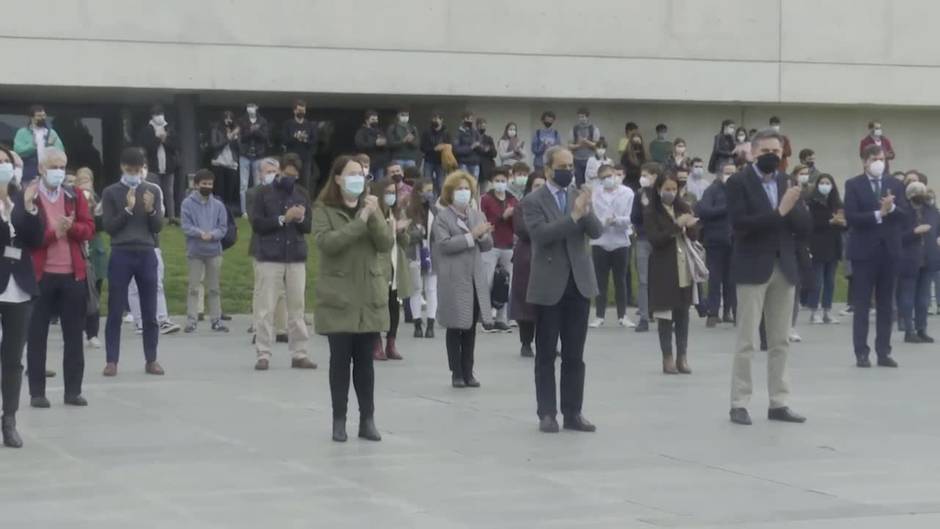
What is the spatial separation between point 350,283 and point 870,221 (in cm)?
680

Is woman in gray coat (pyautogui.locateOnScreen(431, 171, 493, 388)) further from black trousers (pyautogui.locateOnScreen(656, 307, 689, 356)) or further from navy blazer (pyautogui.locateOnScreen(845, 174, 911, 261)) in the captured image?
navy blazer (pyautogui.locateOnScreen(845, 174, 911, 261))

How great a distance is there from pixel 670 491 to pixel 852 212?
774 centimetres

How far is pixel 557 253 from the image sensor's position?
12.2 metres

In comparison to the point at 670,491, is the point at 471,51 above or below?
above

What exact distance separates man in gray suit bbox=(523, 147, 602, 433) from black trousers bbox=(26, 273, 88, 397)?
3638 millimetres

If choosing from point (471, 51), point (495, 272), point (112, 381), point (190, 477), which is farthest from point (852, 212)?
point (471, 51)

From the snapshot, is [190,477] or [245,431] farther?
[245,431]

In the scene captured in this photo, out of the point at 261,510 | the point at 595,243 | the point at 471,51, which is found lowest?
the point at 261,510

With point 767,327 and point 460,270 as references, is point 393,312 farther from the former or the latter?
point 767,327

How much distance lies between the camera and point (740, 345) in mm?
12742

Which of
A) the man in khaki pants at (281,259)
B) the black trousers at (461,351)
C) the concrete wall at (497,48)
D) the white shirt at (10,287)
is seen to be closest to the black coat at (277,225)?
the man in khaki pants at (281,259)

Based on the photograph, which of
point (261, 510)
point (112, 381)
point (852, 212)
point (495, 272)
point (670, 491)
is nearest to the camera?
point (261, 510)

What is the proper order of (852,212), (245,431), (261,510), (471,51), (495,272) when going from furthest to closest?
1. (471,51)
2. (495,272)
3. (852,212)
4. (245,431)
5. (261,510)

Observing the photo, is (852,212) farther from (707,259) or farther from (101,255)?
(101,255)
